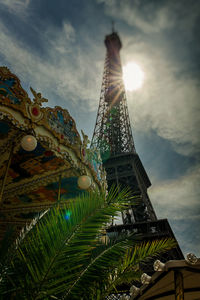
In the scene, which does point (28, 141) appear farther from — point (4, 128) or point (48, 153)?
point (48, 153)

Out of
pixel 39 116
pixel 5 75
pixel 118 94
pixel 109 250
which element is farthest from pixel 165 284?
pixel 118 94

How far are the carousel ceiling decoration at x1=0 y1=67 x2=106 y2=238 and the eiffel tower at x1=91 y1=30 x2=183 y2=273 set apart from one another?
1417 cm

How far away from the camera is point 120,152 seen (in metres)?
33.0

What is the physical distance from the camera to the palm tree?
212 centimetres

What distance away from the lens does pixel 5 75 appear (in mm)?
3779

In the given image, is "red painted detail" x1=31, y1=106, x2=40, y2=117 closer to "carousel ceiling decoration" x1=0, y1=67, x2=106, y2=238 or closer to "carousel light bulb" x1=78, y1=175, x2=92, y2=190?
"carousel ceiling decoration" x1=0, y1=67, x2=106, y2=238

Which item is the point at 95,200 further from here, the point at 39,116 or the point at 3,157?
the point at 3,157

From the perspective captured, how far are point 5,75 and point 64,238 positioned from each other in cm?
303

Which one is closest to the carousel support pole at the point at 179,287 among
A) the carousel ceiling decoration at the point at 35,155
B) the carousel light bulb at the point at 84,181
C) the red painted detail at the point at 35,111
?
the carousel ceiling decoration at the point at 35,155

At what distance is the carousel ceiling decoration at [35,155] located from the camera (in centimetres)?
391

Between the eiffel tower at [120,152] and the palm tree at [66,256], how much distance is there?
667 inches

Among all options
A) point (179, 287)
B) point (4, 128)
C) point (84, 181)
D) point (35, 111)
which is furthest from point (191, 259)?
point (4, 128)

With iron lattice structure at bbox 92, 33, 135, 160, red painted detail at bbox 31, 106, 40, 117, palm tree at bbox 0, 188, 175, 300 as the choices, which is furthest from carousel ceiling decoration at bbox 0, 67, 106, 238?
iron lattice structure at bbox 92, 33, 135, 160

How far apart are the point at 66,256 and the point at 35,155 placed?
3626 mm
